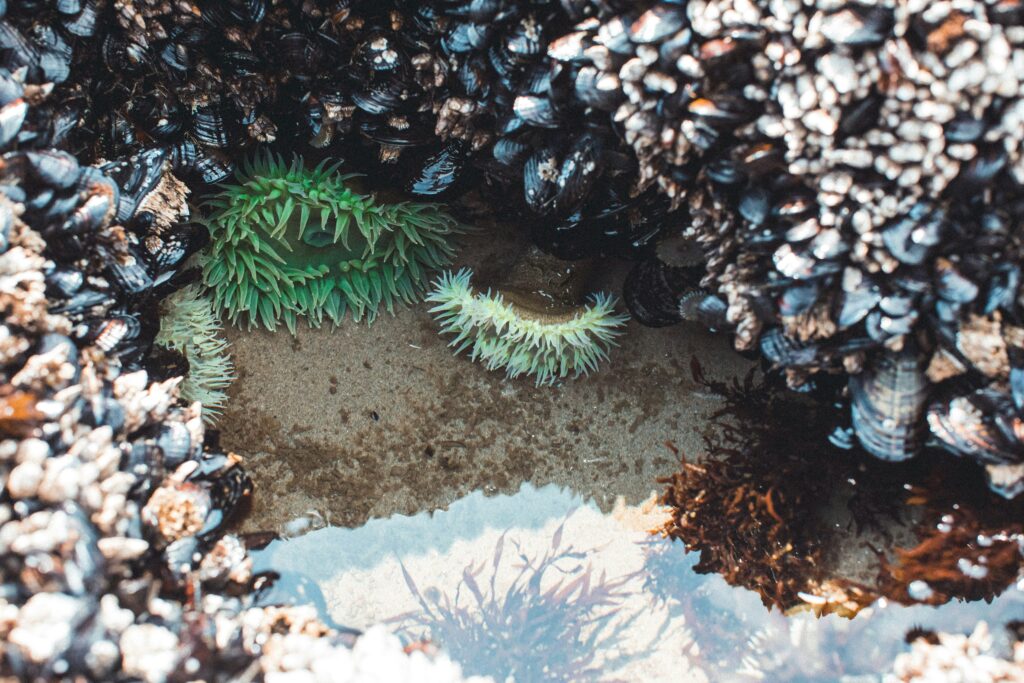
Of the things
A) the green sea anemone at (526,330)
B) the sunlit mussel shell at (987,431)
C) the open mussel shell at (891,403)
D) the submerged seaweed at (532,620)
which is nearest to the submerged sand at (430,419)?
the green sea anemone at (526,330)

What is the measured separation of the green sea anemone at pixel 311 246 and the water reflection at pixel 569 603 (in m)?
1.13

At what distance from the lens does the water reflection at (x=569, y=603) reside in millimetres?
3254

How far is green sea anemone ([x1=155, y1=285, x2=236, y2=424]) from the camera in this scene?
3805 millimetres

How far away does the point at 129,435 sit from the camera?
312cm

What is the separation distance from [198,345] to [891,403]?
2957mm

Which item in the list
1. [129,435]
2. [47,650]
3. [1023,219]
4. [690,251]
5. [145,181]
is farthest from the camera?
[690,251]

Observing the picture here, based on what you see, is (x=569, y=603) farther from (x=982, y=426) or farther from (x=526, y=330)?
(x=982, y=426)

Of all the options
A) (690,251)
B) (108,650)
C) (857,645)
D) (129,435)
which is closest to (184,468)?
(129,435)

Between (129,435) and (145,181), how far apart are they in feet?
3.73

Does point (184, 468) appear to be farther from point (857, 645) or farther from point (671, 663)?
point (857, 645)

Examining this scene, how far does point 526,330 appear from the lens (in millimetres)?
3941

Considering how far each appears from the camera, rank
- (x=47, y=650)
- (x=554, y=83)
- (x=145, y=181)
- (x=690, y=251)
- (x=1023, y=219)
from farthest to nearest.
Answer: (x=690, y=251) < (x=145, y=181) < (x=554, y=83) < (x=1023, y=219) < (x=47, y=650)

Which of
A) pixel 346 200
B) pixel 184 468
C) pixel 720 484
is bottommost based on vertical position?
pixel 184 468

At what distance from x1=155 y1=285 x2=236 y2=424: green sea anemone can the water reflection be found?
786mm
